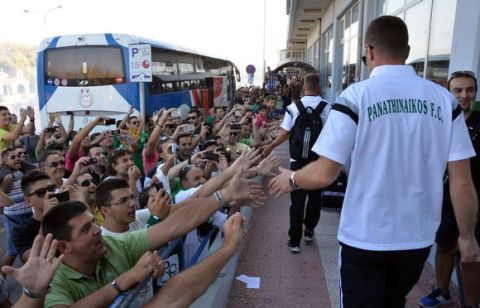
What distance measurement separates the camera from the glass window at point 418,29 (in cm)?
648

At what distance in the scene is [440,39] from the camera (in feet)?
18.7

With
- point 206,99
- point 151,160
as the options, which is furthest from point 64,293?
point 206,99

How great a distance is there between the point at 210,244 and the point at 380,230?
1.96m

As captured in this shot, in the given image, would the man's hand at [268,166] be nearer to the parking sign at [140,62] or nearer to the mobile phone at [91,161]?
the mobile phone at [91,161]

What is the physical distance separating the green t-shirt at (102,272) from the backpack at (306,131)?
2.53 meters

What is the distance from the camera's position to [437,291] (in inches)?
141

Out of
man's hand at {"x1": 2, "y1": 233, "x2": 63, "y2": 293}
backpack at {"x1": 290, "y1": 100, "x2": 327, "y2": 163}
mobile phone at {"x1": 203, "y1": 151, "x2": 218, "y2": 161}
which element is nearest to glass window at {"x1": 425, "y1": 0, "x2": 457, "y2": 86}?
backpack at {"x1": 290, "y1": 100, "x2": 327, "y2": 163}

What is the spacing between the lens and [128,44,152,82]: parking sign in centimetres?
849

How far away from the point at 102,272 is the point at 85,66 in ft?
33.2

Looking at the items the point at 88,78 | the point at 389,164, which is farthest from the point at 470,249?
the point at 88,78

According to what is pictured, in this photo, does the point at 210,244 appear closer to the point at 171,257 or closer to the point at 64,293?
the point at 171,257

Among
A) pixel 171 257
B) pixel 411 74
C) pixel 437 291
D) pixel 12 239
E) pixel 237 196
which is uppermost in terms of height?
pixel 411 74

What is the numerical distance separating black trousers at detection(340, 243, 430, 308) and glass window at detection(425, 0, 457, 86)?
3637 millimetres

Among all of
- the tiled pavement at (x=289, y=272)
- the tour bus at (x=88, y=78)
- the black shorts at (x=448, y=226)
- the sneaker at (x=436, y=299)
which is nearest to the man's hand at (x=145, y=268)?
the tiled pavement at (x=289, y=272)
